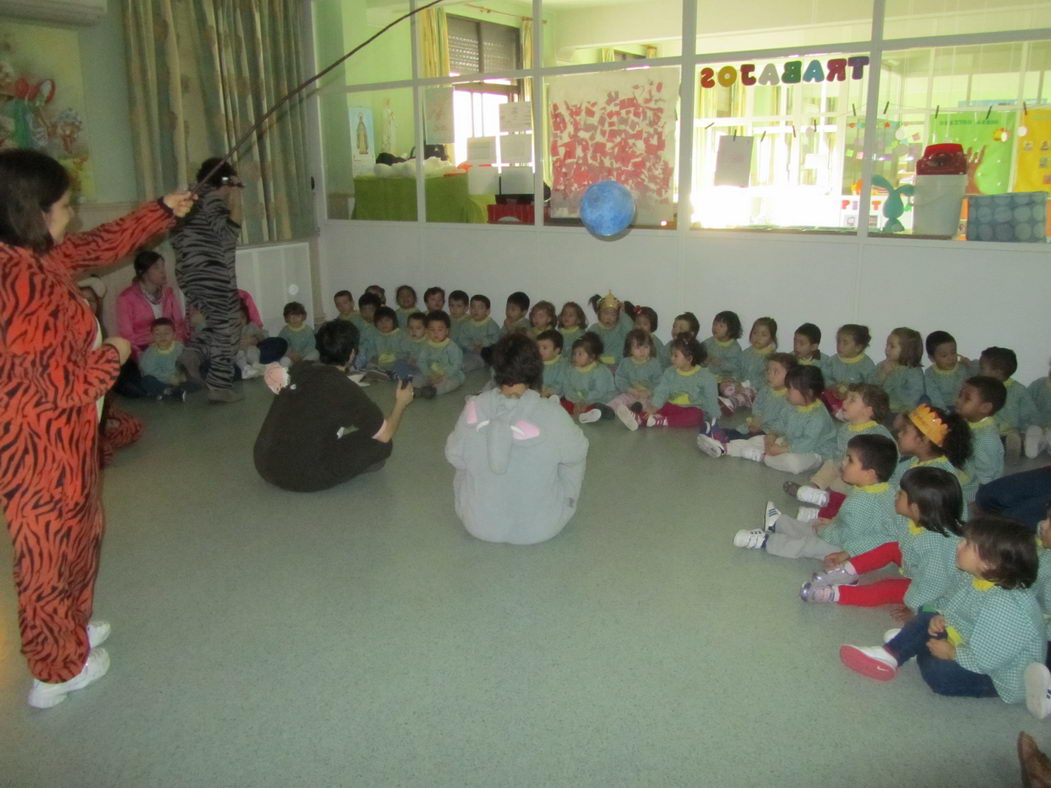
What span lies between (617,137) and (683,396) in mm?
2260

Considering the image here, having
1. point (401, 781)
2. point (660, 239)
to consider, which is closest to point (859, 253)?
point (660, 239)

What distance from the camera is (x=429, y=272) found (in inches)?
282

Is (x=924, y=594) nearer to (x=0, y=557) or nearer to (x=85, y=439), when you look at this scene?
(x=85, y=439)

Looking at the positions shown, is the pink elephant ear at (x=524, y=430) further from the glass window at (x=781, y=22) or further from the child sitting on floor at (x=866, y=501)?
the glass window at (x=781, y=22)

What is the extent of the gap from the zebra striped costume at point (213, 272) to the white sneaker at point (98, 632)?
114 inches

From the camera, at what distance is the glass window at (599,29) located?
877cm

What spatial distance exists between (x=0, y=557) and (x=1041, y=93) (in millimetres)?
6323

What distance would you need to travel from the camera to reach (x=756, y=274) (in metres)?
5.74

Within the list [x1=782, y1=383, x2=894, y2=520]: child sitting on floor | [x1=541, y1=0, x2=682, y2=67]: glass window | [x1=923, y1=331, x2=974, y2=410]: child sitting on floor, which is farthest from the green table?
[x1=782, y1=383, x2=894, y2=520]: child sitting on floor

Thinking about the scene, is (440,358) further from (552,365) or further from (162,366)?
(162,366)

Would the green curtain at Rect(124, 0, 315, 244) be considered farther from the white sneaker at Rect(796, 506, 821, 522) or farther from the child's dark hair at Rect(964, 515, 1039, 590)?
the child's dark hair at Rect(964, 515, 1039, 590)

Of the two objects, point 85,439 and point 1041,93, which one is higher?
point 1041,93

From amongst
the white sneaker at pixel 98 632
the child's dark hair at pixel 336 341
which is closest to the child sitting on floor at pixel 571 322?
the child's dark hair at pixel 336 341

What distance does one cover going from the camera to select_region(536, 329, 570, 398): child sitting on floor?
529 centimetres
